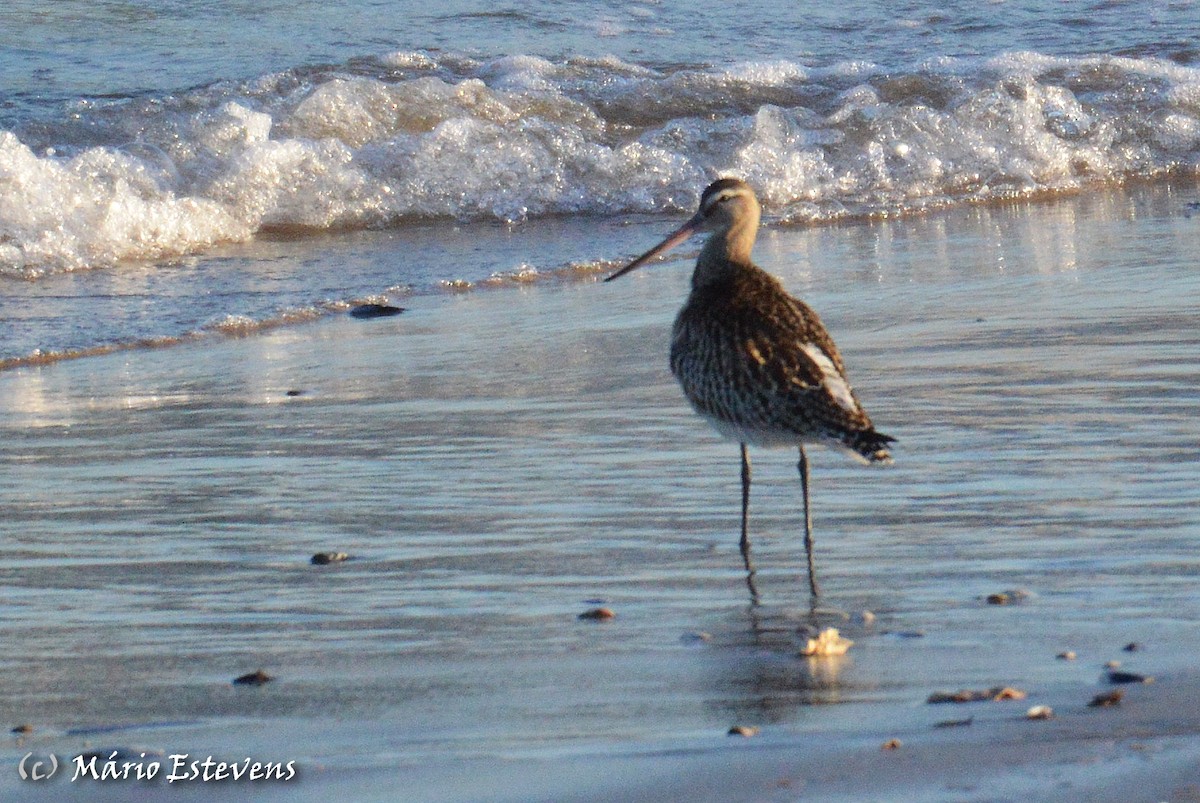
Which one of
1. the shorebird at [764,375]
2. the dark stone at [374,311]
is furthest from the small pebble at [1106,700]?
the dark stone at [374,311]

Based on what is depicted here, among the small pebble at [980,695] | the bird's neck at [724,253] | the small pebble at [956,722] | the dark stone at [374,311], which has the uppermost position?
the bird's neck at [724,253]

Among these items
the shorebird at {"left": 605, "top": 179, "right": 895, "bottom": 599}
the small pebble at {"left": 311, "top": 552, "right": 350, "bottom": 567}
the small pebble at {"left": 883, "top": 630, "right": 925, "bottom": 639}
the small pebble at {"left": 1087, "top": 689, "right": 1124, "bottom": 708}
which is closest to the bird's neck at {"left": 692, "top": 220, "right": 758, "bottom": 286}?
the shorebird at {"left": 605, "top": 179, "right": 895, "bottom": 599}

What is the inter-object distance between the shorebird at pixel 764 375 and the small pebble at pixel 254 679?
3.36ft

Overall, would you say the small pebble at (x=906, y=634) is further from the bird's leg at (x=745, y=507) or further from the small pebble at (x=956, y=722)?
the bird's leg at (x=745, y=507)

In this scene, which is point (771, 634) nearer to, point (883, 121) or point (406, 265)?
point (406, 265)

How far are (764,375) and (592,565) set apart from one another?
1.74 ft

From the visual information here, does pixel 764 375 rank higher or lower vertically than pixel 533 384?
higher

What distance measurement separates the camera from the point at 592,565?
416 cm

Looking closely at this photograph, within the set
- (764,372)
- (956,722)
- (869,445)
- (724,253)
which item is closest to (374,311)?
(724,253)

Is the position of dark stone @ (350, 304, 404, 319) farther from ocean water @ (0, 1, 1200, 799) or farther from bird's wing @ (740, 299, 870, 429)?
bird's wing @ (740, 299, 870, 429)

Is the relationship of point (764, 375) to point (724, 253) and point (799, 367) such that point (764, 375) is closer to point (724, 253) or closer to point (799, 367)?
point (799, 367)

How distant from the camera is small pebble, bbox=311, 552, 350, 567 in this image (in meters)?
4.27

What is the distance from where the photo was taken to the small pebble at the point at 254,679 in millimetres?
3420

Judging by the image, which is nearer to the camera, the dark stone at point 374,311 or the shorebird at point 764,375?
the shorebird at point 764,375
